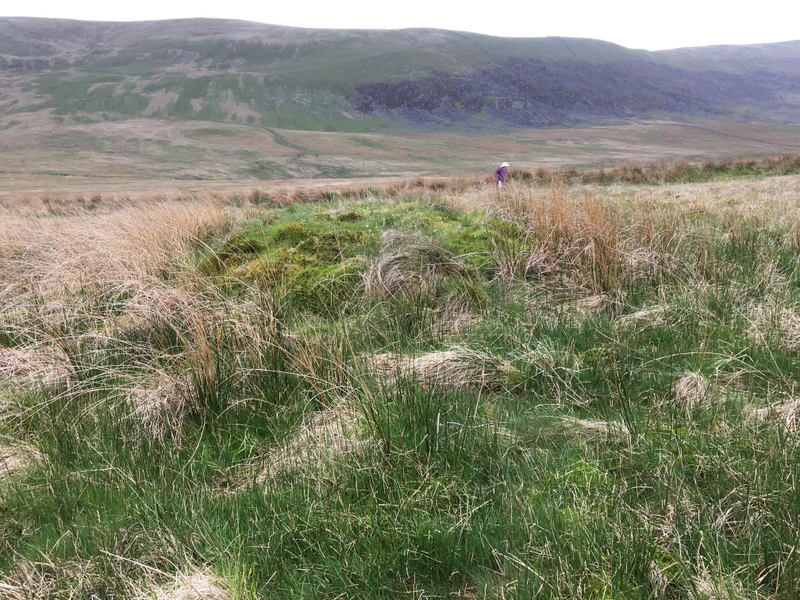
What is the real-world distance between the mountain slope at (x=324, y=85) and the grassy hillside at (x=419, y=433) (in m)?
123

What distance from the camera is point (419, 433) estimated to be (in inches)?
98.3

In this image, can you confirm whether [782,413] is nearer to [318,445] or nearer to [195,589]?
[318,445]

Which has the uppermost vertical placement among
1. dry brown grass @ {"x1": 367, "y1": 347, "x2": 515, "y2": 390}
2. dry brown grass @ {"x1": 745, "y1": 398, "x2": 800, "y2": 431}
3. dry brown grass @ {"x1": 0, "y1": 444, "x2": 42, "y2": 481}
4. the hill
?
the hill

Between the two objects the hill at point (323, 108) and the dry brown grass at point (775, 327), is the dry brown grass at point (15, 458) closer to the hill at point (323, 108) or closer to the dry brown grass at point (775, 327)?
the dry brown grass at point (775, 327)

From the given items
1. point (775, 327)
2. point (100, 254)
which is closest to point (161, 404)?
point (100, 254)

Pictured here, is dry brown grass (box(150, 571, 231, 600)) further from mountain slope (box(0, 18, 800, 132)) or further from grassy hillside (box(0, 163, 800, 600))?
mountain slope (box(0, 18, 800, 132))

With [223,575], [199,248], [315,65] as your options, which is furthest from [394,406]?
[315,65]

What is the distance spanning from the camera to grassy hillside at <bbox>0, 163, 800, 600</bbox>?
1814 millimetres

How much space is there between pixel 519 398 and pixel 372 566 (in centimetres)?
145

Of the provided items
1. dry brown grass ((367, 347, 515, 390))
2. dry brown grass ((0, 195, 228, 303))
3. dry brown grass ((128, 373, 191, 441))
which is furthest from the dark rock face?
dry brown grass ((128, 373, 191, 441))

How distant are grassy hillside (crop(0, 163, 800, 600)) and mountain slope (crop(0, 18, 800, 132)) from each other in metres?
123

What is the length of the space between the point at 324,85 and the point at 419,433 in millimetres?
164178

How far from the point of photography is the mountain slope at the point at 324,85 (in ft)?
420

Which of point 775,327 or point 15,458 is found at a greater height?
point 775,327
